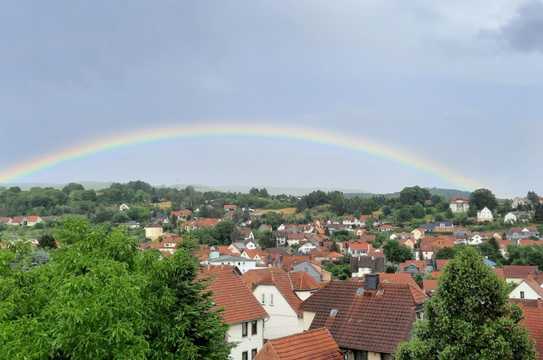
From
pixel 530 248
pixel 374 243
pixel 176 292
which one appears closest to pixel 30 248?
pixel 176 292

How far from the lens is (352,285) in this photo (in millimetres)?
31594

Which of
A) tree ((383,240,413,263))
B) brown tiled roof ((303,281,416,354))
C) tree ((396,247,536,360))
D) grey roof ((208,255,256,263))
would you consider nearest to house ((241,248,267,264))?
grey roof ((208,255,256,263))

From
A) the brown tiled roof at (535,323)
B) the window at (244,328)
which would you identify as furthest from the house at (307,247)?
the brown tiled roof at (535,323)

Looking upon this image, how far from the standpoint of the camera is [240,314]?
1166 inches

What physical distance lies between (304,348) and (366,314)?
18.7 feet

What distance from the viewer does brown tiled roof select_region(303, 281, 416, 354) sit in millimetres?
Answer: 26906

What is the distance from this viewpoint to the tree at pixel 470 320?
1689cm

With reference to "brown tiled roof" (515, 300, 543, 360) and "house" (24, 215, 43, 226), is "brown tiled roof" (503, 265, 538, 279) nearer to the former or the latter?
"brown tiled roof" (515, 300, 543, 360)

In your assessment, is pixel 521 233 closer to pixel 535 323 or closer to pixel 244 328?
pixel 535 323

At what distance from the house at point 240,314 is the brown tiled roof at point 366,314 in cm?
321

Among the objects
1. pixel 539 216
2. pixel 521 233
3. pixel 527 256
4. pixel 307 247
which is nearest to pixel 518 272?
pixel 527 256

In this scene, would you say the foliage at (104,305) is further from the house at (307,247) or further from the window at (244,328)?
the house at (307,247)

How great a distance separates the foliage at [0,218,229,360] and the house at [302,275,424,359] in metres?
10.8

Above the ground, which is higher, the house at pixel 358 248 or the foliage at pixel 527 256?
the foliage at pixel 527 256
